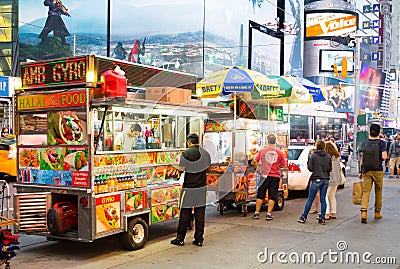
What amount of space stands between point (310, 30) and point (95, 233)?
5463 cm

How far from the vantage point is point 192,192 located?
26.8 ft

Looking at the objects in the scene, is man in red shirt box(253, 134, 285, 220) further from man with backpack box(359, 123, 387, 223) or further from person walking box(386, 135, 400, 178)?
person walking box(386, 135, 400, 178)

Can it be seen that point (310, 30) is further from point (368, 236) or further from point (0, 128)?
point (368, 236)

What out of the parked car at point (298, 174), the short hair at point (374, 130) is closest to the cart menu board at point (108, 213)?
the short hair at point (374, 130)

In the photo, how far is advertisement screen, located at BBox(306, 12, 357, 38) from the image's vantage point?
188ft

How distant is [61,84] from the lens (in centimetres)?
771

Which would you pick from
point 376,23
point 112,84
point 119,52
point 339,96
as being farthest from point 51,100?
point 339,96

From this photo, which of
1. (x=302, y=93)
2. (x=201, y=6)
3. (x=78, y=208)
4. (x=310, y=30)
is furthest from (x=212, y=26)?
(x=78, y=208)

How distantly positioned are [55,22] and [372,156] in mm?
31569

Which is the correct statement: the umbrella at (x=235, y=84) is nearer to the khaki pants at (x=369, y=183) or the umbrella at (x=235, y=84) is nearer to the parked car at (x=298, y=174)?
the parked car at (x=298, y=174)

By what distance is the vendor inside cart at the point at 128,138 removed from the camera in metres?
8.18

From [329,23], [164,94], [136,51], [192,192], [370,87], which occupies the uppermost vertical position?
[329,23]

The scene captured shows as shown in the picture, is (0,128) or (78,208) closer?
(78,208)

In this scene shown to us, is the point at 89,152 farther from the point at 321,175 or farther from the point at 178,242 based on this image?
the point at 321,175
